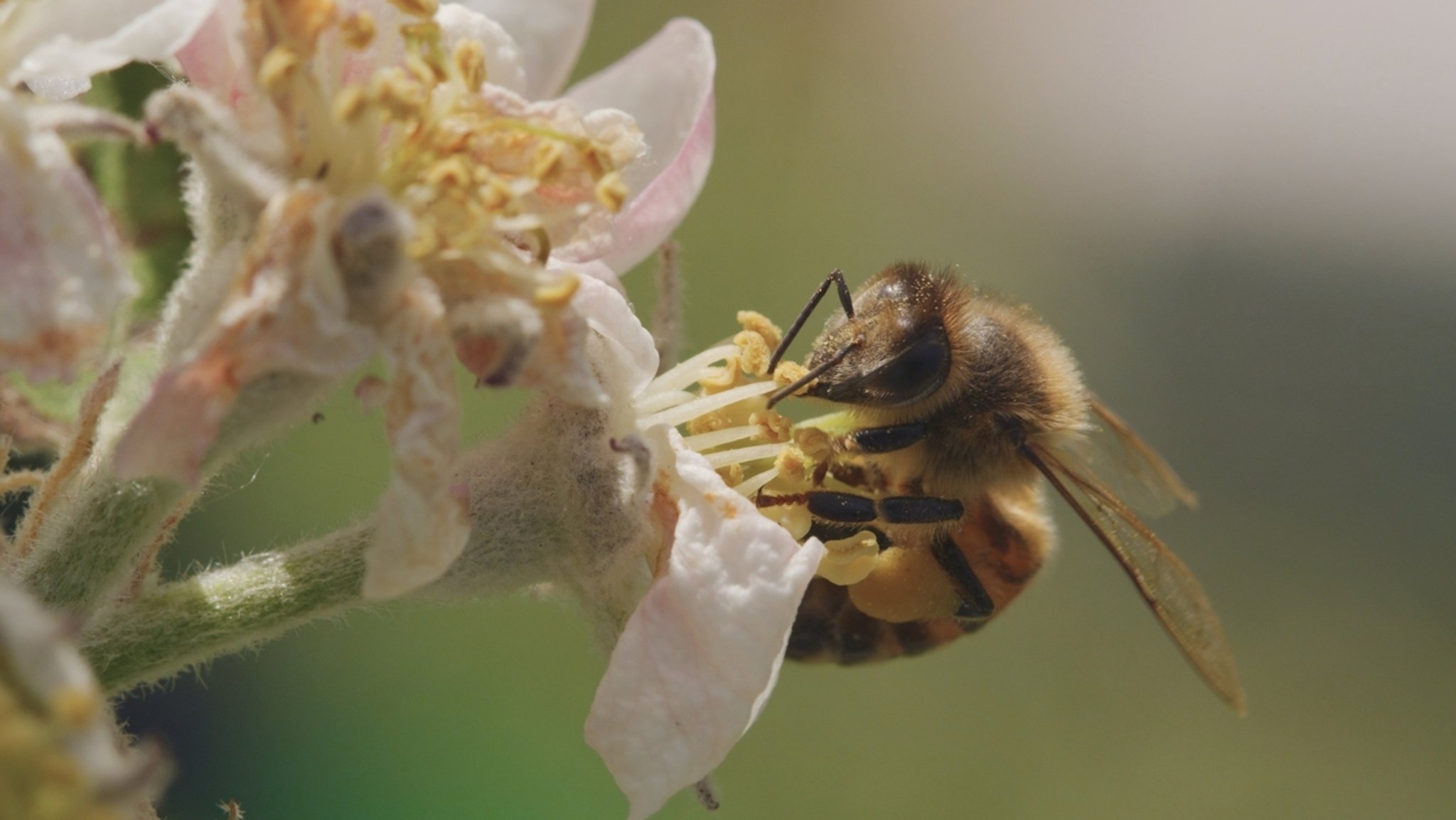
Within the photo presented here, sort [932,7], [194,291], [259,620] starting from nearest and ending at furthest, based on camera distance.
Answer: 1. [194,291]
2. [259,620]
3. [932,7]

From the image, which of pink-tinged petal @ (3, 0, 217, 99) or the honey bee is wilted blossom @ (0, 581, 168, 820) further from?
the honey bee

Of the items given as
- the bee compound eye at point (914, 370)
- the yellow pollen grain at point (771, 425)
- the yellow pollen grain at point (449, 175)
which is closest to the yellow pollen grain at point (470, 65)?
the yellow pollen grain at point (449, 175)

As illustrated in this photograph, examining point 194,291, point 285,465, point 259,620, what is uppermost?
point 194,291

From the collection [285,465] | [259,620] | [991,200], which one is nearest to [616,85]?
[259,620]

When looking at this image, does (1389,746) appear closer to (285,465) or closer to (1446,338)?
(1446,338)

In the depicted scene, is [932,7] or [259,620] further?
[932,7]

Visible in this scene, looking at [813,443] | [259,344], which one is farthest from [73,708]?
[813,443]

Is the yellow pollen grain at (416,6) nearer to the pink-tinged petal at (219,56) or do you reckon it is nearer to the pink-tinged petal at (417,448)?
the pink-tinged petal at (219,56)
